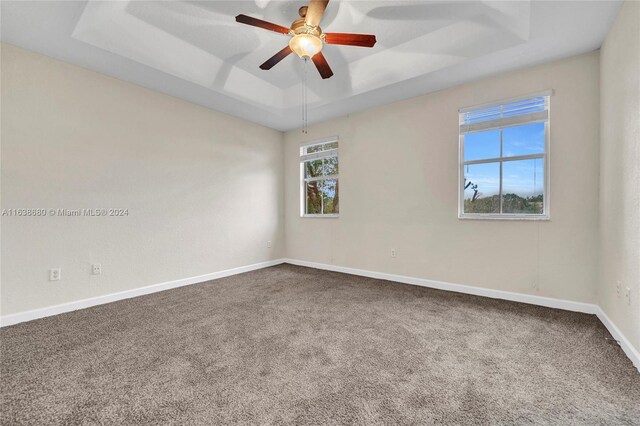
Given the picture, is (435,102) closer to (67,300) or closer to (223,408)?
(223,408)

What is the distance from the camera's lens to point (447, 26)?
2.95 meters

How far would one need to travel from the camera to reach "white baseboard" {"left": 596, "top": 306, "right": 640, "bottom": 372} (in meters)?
1.91

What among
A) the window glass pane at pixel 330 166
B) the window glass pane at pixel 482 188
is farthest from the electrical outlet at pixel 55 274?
the window glass pane at pixel 482 188

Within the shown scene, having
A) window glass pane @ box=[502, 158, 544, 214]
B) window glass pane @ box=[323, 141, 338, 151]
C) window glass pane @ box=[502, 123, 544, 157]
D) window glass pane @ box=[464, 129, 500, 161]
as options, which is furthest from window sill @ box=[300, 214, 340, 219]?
window glass pane @ box=[502, 123, 544, 157]

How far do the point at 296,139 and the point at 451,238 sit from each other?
3.44 m

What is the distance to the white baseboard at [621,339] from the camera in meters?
1.91

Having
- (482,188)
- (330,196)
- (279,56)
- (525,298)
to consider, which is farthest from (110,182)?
(525,298)

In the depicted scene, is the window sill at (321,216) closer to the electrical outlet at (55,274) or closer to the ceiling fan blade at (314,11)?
the ceiling fan blade at (314,11)

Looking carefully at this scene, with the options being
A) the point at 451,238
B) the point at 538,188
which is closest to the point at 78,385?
the point at 451,238

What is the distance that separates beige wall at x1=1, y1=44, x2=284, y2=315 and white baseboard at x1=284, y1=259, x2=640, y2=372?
242 cm

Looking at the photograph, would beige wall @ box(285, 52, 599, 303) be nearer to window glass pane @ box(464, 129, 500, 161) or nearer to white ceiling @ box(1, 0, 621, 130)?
window glass pane @ box(464, 129, 500, 161)

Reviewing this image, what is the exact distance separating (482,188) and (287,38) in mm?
3055

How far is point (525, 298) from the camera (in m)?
3.20

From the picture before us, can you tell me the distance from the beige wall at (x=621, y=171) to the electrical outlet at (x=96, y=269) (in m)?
5.06
